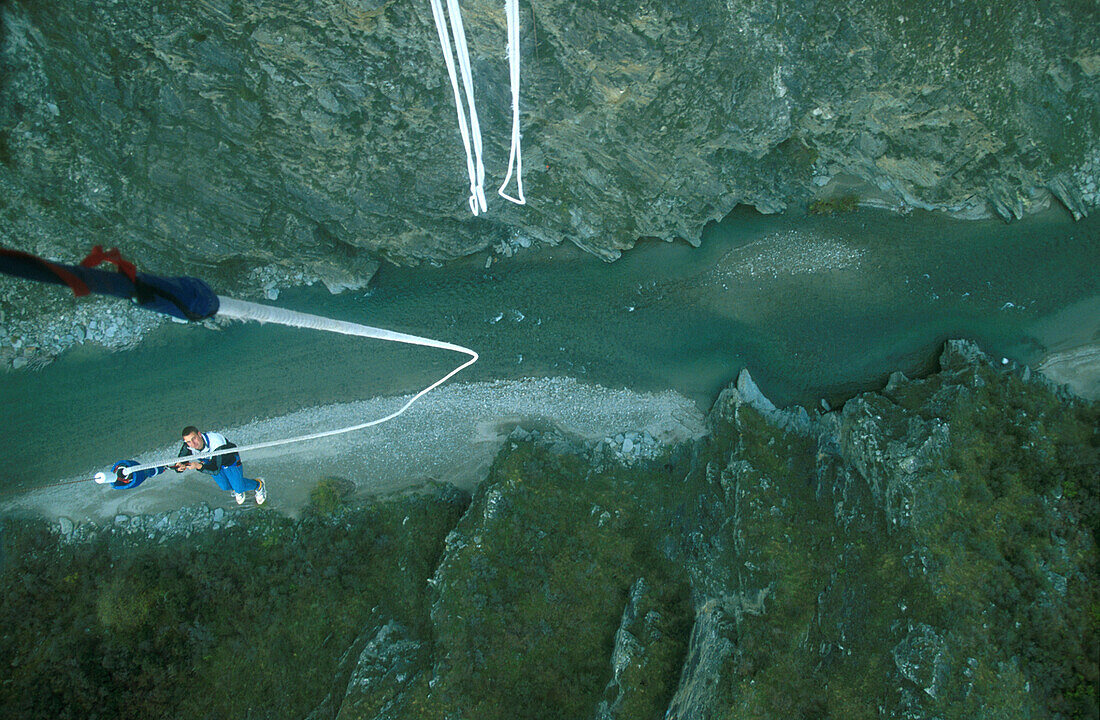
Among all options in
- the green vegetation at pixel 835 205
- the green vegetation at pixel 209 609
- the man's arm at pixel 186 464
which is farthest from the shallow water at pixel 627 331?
the man's arm at pixel 186 464

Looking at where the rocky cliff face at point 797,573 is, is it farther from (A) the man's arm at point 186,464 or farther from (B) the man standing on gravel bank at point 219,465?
Result: (A) the man's arm at point 186,464

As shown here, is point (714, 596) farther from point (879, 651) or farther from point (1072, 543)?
point (1072, 543)

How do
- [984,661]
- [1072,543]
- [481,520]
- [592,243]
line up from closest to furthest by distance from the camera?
1. [984,661]
2. [1072,543]
3. [481,520]
4. [592,243]

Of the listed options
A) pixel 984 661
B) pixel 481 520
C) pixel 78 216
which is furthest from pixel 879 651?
pixel 78 216

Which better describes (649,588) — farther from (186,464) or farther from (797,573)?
(186,464)

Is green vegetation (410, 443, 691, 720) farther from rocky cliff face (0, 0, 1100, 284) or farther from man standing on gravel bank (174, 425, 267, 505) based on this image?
rocky cliff face (0, 0, 1100, 284)

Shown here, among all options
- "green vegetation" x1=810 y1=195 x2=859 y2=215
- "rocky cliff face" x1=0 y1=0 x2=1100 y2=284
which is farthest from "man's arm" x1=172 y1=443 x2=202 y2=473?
"green vegetation" x1=810 y1=195 x2=859 y2=215
